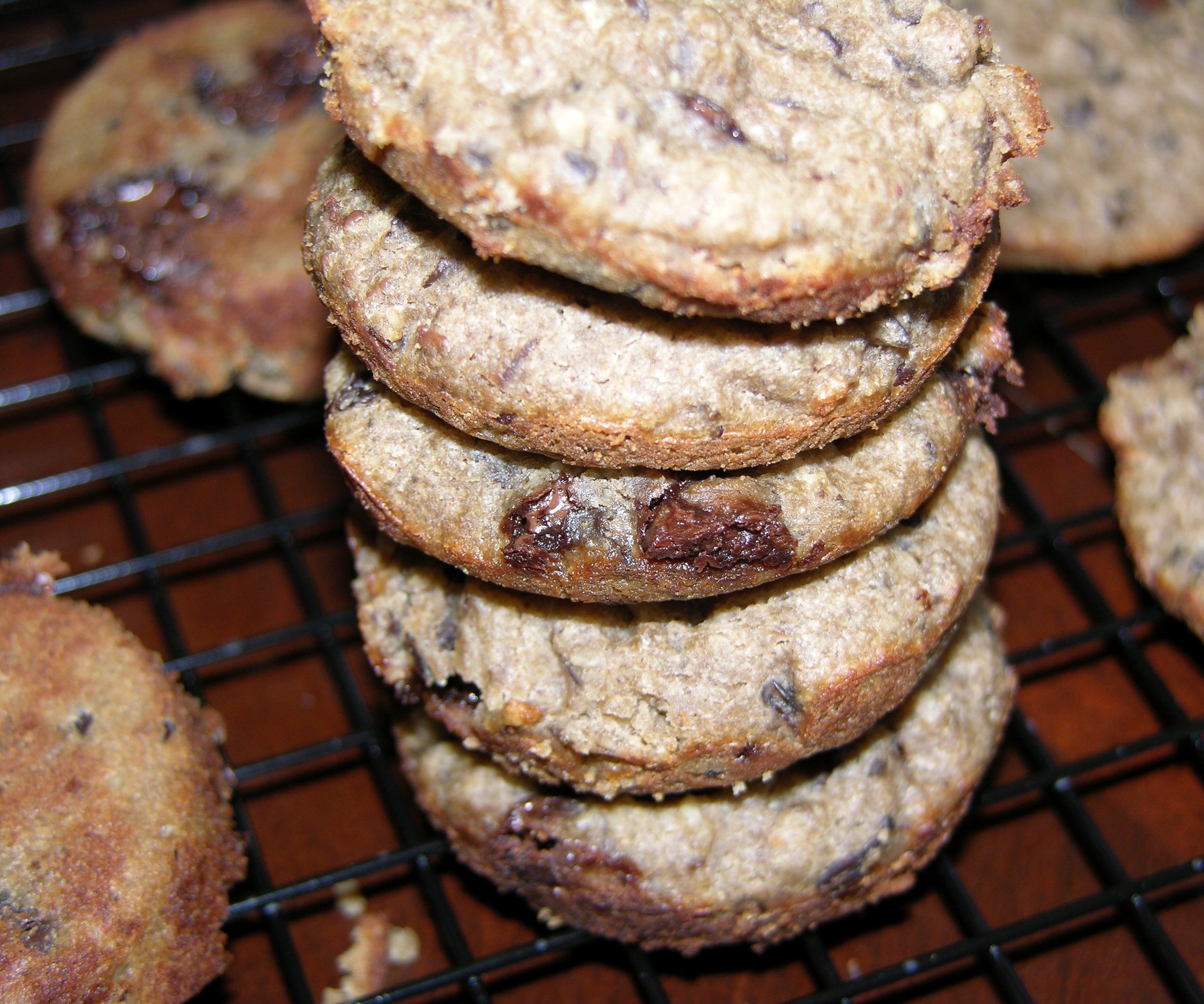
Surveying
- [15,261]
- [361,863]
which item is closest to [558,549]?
[361,863]

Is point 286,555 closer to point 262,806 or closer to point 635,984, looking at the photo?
point 262,806

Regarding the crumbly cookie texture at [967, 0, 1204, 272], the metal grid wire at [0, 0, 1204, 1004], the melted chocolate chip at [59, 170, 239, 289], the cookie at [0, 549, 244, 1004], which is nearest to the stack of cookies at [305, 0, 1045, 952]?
the metal grid wire at [0, 0, 1204, 1004]

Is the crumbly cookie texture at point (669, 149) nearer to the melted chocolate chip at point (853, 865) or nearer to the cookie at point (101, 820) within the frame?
the melted chocolate chip at point (853, 865)

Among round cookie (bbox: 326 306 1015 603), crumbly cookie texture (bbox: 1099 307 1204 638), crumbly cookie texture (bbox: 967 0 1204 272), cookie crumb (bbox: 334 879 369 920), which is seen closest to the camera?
round cookie (bbox: 326 306 1015 603)

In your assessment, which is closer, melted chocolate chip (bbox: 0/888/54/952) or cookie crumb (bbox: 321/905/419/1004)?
melted chocolate chip (bbox: 0/888/54/952)

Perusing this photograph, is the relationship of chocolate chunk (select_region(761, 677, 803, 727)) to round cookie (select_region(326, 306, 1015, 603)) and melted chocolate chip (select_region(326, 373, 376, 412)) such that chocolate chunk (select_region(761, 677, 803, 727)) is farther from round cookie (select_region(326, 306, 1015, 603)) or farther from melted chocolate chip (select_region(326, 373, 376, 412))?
melted chocolate chip (select_region(326, 373, 376, 412))

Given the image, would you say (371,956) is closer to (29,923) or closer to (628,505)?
(29,923)
